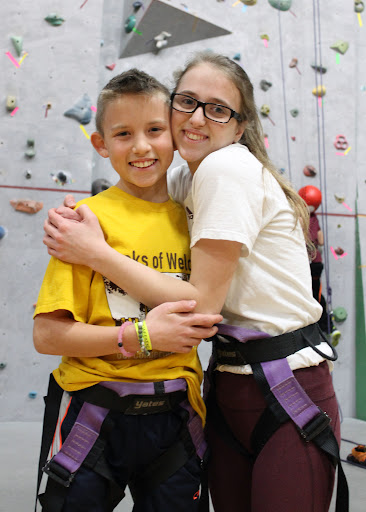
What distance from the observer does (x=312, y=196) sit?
12.3 ft

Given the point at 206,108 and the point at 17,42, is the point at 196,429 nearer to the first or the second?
the point at 206,108

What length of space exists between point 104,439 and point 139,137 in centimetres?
72

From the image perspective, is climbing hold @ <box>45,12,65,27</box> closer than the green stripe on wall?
Yes

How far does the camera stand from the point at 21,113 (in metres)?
3.30

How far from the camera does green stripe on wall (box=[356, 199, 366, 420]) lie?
404 cm

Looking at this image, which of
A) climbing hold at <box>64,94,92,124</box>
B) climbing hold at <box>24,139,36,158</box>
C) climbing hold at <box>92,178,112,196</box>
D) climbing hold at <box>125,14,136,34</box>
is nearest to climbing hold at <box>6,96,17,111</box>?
climbing hold at <box>24,139,36,158</box>

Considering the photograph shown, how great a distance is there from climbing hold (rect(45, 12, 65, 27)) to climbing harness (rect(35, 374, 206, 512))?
2827mm

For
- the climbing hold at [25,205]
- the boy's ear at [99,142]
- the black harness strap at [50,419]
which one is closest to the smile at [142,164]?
the boy's ear at [99,142]

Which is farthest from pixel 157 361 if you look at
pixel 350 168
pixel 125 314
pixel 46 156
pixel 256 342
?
pixel 350 168

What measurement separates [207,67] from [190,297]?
596mm

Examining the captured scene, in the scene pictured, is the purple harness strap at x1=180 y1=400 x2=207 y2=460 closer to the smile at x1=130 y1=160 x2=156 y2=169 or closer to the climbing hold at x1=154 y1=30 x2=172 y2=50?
the smile at x1=130 y1=160 x2=156 y2=169

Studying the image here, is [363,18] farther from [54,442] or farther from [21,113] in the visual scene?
[54,442]

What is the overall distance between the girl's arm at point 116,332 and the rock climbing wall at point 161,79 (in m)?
2.21

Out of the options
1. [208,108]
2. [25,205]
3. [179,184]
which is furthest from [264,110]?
[208,108]
